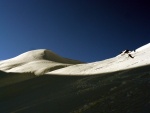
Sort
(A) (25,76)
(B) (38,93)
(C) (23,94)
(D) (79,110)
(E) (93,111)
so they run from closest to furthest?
(E) (93,111)
(D) (79,110)
(B) (38,93)
(C) (23,94)
(A) (25,76)

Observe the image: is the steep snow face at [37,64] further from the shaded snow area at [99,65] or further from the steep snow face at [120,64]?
the steep snow face at [120,64]

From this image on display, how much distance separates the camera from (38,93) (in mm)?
25344

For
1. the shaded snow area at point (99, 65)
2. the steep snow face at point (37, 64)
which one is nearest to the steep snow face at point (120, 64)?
the shaded snow area at point (99, 65)

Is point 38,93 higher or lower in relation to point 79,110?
higher

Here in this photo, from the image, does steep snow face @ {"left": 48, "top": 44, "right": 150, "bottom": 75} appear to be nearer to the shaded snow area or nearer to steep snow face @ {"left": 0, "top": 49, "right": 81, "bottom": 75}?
the shaded snow area

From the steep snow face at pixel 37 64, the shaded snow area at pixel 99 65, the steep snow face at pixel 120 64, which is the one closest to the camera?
the steep snow face at pixel 120 64

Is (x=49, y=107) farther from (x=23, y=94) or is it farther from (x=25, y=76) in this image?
(x=25, y=76)

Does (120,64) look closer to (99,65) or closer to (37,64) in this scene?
(99,65)

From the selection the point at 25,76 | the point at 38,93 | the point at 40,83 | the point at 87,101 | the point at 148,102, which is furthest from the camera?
the point at 25,76

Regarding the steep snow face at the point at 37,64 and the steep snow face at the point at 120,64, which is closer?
the steep snow face at the point at 120,64

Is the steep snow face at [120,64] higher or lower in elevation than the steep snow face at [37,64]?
lower

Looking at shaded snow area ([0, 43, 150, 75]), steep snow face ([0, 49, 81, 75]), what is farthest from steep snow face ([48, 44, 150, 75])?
steep snow face ([0, 49, 81, 75])

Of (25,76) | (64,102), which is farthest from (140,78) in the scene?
(25,76)

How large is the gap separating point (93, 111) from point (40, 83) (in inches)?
640
